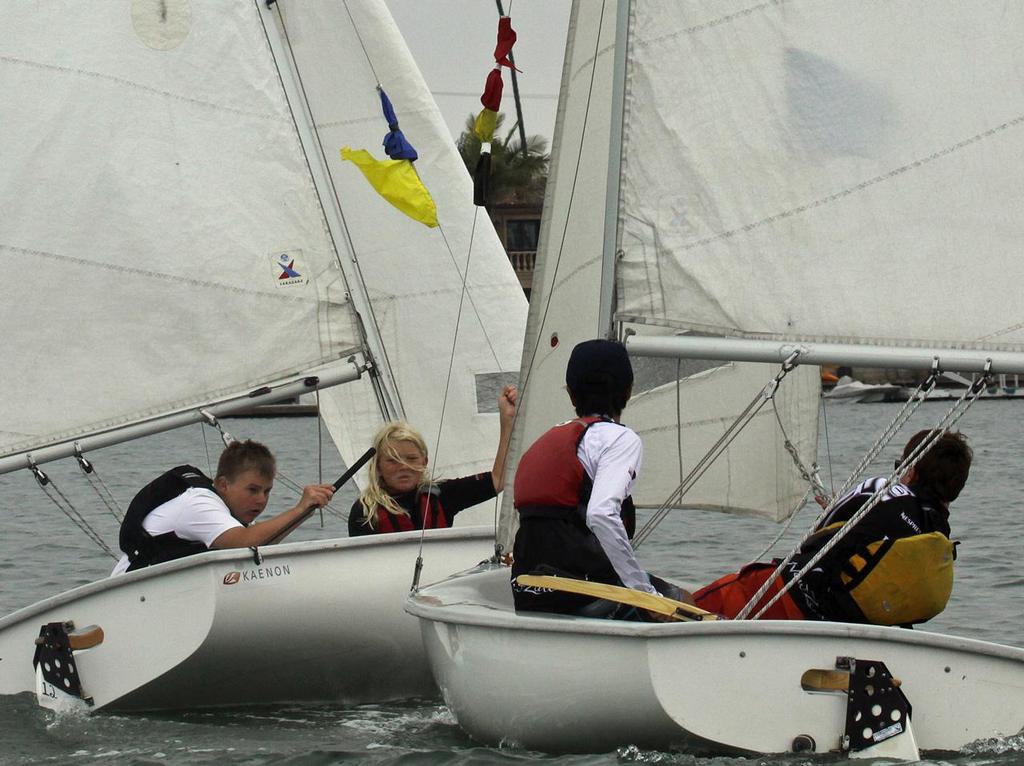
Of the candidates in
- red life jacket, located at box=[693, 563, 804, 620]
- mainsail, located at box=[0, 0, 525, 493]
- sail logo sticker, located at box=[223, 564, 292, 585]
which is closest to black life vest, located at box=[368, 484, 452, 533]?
sail logo sticker, located at box=[223, 564, 292, 585]

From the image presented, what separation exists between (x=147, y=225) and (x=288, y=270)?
69 cm

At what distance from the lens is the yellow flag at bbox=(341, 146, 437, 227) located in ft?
30.3

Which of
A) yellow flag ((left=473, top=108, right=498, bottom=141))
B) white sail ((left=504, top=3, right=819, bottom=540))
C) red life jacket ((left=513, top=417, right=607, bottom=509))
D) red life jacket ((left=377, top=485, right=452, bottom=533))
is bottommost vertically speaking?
red life jacket ((left=377, top=485, right=452, bottom=533))

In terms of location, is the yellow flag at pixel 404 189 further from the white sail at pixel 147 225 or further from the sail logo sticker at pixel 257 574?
the sail logo sticker at pixel 257 574

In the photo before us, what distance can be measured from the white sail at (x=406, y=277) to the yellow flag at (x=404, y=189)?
360 millimetres

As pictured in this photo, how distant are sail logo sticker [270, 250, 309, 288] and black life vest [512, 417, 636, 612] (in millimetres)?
3304

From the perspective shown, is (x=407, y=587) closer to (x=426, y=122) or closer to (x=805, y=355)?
(x=805, y=355)

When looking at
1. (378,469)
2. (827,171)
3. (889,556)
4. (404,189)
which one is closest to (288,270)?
(404,189)

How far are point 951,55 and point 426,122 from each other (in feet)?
15.1

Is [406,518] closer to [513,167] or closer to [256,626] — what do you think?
[256,626]

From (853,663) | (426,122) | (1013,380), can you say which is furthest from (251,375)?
(1013,380)

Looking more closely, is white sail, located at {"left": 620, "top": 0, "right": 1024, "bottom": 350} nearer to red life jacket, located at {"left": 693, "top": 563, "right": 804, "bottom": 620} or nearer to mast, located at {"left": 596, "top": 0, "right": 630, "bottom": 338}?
mast, located at {"left": 596, "top": 0, "right": 630, "bottom": 338}

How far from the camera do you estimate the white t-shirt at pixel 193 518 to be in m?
7.15

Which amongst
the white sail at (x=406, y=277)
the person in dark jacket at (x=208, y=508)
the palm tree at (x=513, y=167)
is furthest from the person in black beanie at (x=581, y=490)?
the palm tree at (x=513, y=167)
